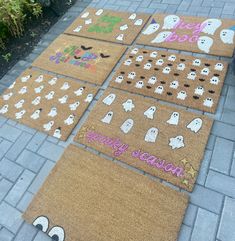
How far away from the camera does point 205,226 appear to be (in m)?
2.49

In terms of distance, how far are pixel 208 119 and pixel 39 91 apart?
240cm

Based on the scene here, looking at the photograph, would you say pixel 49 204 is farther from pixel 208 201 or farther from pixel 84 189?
pixel 208 201

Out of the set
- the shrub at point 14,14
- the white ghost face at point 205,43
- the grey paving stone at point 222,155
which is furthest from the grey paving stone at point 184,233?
the shrub at point 14,14

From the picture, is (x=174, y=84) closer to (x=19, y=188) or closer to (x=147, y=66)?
(x=147, y=66)

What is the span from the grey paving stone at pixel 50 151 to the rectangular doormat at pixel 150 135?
0.27 m

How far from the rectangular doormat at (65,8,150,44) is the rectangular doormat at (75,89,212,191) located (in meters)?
1.32

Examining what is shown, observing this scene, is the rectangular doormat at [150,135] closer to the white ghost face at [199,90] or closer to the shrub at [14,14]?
the white ghost face at [199,90]

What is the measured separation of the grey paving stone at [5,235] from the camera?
2.77 m

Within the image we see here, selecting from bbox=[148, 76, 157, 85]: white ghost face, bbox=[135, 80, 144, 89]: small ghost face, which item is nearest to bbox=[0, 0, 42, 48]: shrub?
bbox=[135, 80, 144, 89]: small ghost face

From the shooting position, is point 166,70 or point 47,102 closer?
point 166,70

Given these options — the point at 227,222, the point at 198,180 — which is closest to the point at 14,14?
the point at 198,180

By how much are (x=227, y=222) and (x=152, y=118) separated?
4.52 feet

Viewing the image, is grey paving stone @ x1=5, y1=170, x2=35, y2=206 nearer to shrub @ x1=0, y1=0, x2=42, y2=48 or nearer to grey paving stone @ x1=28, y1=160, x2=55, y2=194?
grey paving stone @ x1=28, y1=160, x2=55, y2=194

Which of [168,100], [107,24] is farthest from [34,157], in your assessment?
[107,24]
